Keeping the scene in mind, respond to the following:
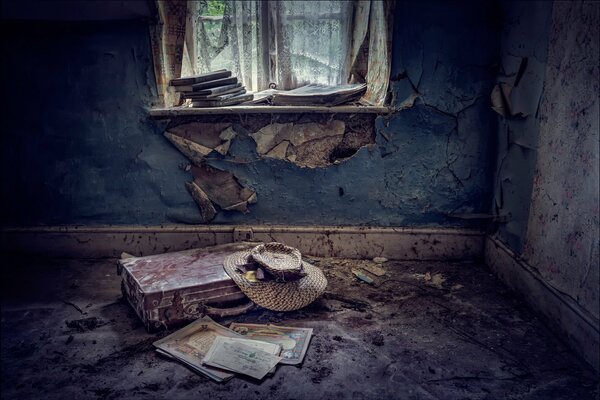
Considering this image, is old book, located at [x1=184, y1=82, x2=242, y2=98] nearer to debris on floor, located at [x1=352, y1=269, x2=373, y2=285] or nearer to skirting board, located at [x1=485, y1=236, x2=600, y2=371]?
debris on floor, located at [x1=352, y1=269, x2=373, y2=285]

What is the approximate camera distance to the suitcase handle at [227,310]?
A: 2.45 m

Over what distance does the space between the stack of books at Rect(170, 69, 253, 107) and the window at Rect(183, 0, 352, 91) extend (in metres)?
0.27

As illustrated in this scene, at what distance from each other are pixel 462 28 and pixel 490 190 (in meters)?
1.07

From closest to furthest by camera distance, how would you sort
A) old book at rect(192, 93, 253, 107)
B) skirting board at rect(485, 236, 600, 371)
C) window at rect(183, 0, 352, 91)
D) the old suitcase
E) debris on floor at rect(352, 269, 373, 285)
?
skirting board at rect(485, 236, 600, 371) → the old suitcase → debris on floor at rect(352, 269, 373, 285) → old book at rect(192, 93, 253, 107) → window at rect(183, 0, 352, 91)

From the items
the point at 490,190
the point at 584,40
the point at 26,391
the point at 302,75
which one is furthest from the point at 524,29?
the point at 26,391

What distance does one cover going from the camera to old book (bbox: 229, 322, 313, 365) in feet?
7.13

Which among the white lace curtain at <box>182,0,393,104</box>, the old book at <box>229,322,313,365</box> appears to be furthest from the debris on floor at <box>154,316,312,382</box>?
the white lace curtain at <box>182,0,393,104</box>

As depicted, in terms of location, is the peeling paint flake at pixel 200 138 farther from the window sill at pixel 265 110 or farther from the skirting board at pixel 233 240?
the skirting board at pixel 233 240

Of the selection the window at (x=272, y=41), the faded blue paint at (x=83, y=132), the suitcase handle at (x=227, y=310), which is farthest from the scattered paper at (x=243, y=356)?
the window at (x=272, y=41)

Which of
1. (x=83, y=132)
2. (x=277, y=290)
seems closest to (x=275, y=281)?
(x=277, y=290)

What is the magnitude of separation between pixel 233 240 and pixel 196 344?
3.74ft

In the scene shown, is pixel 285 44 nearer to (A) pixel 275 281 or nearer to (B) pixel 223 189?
(B) pixel 223 189

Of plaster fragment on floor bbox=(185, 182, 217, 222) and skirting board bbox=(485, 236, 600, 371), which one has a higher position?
plaster fragment on floor bbox=(185, 182, 217, 222)

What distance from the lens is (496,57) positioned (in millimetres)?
2975
